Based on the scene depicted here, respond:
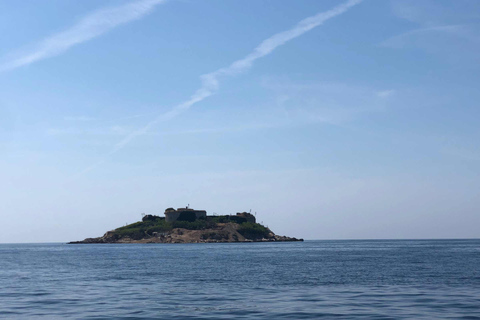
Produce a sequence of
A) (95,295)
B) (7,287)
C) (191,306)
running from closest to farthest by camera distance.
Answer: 1. (191,306)
2. (95,295)
3. (7,287)

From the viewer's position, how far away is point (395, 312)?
34.1m

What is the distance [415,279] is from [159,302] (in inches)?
1276

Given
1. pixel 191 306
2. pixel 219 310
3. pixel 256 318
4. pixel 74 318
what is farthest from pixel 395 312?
pixel 74 318

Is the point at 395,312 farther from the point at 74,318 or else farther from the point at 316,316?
the point at 74,318

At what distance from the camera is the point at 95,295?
4503 cm

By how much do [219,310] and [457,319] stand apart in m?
16.0

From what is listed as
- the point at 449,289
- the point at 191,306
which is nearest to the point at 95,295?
the point at 191,306

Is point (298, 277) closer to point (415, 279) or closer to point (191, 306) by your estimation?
point (415, 279)

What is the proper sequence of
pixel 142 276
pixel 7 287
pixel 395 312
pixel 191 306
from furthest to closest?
pixel 142 276 < pixel 7 287 < pixel 191 306 < pixel 395 312

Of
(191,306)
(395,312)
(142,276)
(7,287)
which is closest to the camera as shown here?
(395,312)

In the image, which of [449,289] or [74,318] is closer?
[74,318]

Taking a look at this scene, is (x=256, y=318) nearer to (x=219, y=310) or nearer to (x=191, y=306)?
(x=219, y=310)

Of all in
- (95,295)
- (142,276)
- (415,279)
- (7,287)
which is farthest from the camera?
(142,276)

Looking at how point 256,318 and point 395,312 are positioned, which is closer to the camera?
point 256,318
